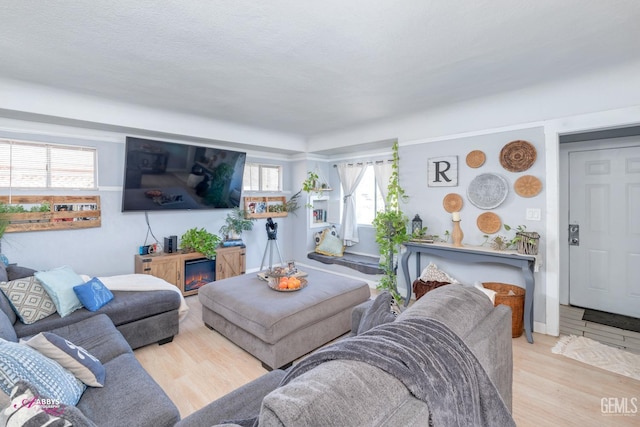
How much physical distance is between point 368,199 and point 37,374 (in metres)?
4.61

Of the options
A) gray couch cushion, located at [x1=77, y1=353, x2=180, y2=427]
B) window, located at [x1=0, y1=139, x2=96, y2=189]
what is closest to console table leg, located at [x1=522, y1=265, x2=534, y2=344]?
gray couch cushion, located at [x1=77, y1=353, x2=180, y2=427]

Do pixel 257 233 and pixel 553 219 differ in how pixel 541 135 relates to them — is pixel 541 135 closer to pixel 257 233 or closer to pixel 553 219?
pixel 553 219

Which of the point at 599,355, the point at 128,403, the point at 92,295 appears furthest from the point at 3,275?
the point at 599,355

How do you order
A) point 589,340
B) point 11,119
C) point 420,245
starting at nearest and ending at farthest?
point 589,340
point 11,119
point 420,245

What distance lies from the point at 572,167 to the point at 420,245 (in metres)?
2.09

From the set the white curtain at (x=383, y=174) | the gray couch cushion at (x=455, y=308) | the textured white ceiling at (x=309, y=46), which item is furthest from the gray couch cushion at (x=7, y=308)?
the white curtain at (x=383, y=174)

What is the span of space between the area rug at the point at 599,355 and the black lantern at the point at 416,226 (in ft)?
5.55

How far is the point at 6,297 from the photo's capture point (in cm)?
Result: 216

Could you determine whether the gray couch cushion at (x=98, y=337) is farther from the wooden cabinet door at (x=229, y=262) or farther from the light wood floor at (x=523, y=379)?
the wooden cabinet door at (x=229, y=262)

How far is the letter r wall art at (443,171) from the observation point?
11.7 ft

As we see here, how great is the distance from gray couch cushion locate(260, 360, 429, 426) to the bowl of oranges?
1.97 m

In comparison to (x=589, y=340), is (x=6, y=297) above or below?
above

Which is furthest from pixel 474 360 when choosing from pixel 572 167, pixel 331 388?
pixel 572 167

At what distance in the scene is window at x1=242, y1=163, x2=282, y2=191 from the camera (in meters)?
5.11
